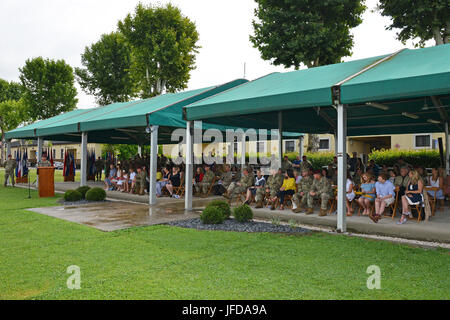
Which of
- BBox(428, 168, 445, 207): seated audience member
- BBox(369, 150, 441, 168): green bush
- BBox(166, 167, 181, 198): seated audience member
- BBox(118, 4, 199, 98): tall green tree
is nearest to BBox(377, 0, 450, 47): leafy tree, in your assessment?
BBox(369, 150, 441, 168): green bush

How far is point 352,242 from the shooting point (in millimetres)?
5945

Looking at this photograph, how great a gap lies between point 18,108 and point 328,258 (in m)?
47.6

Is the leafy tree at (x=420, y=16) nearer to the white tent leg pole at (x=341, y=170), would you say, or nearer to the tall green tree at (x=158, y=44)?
the white tent leg pole at (x=341, y=170)

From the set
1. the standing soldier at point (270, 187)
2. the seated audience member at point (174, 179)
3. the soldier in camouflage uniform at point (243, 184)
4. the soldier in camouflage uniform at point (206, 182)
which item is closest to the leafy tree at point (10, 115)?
the seated audience member at point (174, 179)

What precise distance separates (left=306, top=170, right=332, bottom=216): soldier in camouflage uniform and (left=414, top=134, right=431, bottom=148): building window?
858 inches

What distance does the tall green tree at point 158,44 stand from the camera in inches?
1033

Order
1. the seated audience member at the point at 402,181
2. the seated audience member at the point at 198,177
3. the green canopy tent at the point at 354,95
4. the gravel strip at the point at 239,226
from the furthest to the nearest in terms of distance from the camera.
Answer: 1. the seated audience member at the point at 198,177
2. the seated audience member at the point at 402,181
3. the gravel strip at the point at 239,226
4. the green canopy tent at the point at 354,95

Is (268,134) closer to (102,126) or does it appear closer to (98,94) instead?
(102,126)

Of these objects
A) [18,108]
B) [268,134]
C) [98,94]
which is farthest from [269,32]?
[18,108]

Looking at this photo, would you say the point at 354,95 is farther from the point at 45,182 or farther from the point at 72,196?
the point at 45,182

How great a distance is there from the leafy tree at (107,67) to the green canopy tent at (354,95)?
996 inches

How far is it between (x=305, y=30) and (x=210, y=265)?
1641 cm

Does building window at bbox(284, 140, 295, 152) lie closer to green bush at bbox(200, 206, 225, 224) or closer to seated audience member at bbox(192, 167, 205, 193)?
seated audience member at bbox(192, 167, 205, 193)

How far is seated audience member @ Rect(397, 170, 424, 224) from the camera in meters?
6.94
